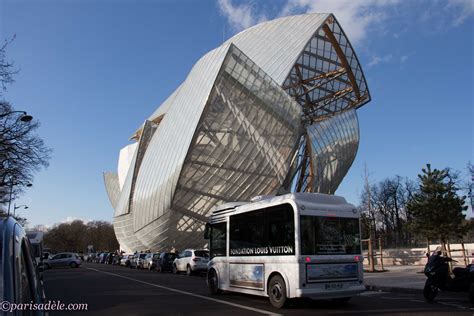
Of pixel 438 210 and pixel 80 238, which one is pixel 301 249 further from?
pixel 80 238

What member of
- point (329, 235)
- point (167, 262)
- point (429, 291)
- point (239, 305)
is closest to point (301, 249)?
point (329, 235)

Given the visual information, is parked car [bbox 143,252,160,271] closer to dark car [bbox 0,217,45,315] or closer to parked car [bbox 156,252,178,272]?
parked car [bbox 156,252,178,272]

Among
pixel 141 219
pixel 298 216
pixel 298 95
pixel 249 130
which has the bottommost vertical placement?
pixel 298 216

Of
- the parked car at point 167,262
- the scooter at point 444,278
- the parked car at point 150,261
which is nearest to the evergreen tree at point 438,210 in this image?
the scooter at point 444,278

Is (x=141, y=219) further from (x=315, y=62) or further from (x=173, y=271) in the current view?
(x=315, y=62)

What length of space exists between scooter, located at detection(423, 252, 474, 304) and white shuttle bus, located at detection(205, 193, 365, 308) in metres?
2.17

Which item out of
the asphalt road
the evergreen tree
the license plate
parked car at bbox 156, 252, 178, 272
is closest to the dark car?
the asphalt road

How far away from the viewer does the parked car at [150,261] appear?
3854 cm

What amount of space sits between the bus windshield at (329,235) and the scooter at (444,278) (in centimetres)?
229

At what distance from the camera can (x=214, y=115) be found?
128 ft

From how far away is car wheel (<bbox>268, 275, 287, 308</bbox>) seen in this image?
1143cm

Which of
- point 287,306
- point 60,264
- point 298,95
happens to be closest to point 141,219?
point 60,264

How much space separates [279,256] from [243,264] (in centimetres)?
196

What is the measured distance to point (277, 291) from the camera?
38.4 ft
